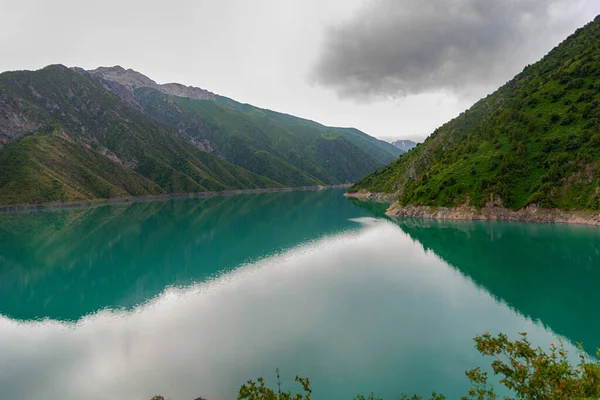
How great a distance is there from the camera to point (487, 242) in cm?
8300

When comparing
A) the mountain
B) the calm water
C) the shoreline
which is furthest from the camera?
the mountain

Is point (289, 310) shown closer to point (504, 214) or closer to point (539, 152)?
point (504, 214)

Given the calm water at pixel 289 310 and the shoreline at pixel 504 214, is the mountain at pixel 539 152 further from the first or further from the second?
the calm water at pixel 289 310

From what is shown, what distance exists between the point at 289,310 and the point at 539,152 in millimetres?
105628

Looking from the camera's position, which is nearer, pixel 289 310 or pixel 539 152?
pixel 289 310

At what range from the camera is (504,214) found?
10775 centimetres

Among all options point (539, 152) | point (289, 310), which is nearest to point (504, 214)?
point (539, 152)

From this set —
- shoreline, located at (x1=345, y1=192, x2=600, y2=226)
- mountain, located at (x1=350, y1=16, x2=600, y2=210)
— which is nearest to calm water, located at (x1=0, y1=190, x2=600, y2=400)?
shoreline, located at (x1=345, y1=192, x2=600, y2=226)

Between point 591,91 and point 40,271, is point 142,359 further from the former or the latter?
point 591,91

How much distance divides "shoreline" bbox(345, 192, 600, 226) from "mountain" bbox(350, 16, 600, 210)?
170 centimetres

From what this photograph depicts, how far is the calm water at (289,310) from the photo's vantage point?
30359mm

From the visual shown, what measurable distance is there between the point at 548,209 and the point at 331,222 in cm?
6957

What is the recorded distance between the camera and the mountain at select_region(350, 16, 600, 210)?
322ft

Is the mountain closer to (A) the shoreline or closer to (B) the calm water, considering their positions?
(A) the shoreline
